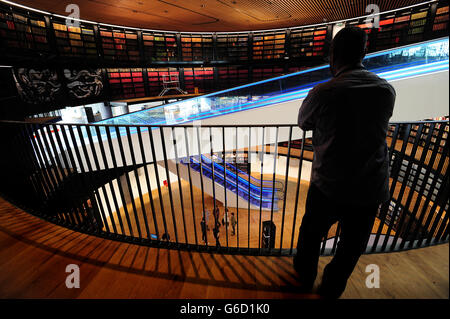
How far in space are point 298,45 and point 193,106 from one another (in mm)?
9165

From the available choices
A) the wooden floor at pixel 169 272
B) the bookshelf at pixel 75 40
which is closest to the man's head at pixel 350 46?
the wooden floor at pixel 169 272

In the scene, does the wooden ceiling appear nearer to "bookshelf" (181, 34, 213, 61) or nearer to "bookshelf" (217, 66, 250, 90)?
"bookshelf" (181, 34, 213, 61)

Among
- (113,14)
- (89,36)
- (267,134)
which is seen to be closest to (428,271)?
(267,134)

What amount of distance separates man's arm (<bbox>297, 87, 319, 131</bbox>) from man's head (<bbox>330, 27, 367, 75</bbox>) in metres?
0.19

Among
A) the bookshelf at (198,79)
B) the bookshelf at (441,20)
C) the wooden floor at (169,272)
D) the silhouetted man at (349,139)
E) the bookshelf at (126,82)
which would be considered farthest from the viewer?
the bookshelf at (198,79)

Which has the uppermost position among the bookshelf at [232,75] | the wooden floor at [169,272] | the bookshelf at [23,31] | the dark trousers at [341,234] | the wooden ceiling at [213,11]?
the wooden ceiling at [213,11]

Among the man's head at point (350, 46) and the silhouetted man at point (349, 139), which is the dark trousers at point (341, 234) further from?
the man's head at point (350, 46)

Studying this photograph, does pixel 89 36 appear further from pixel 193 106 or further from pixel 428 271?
pixel 428 271

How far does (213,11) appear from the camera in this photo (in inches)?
298

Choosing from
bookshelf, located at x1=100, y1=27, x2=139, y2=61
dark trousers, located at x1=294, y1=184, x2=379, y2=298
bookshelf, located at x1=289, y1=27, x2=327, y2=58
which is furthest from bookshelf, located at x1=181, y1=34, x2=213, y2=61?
dark trousers, located at x1=294, y1=184, x2=379, y2=298

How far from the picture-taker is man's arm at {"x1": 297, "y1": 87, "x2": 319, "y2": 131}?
90 cm

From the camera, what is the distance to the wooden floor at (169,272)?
1315mm

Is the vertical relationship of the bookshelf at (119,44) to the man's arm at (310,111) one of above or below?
A: above

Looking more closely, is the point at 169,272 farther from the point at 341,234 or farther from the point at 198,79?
the point at 198,79
